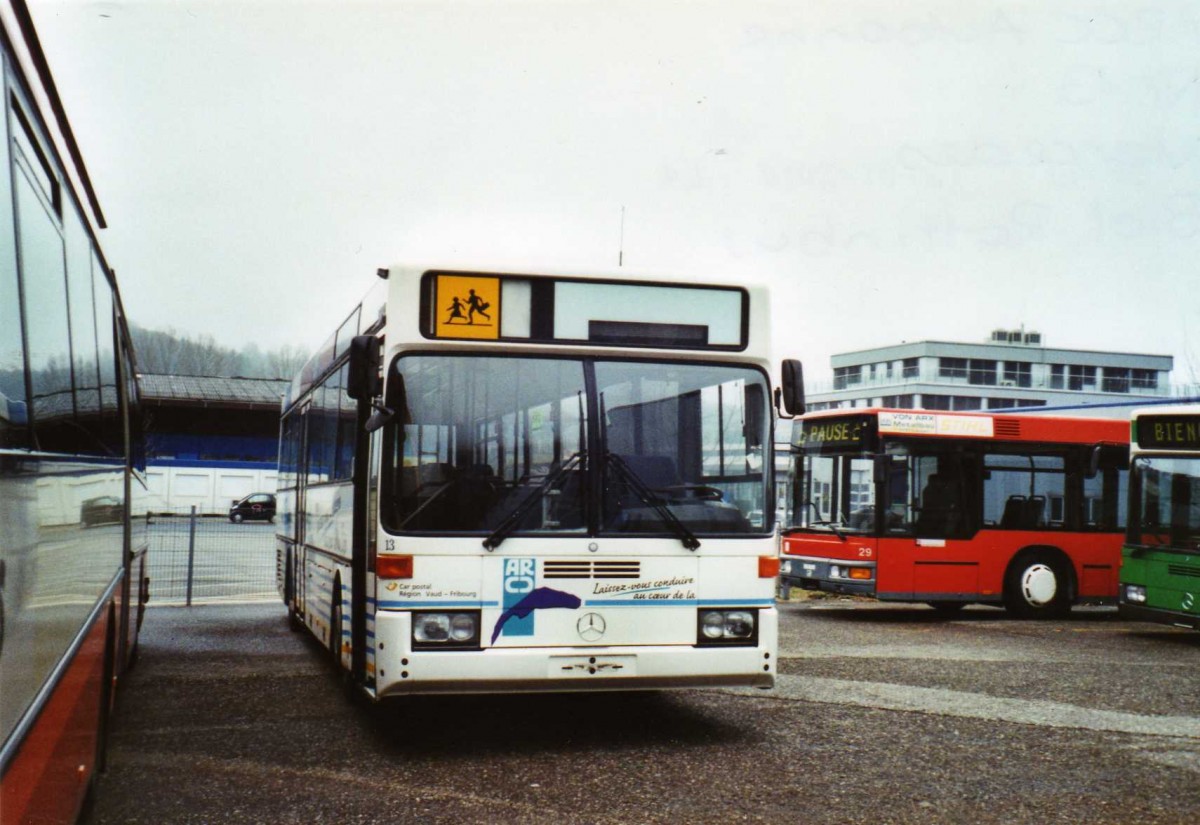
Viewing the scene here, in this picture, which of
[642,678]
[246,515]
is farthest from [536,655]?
[246,515]

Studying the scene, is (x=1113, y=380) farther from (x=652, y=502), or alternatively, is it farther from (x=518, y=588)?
(x=518, y=588)

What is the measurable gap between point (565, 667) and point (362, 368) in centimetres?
209

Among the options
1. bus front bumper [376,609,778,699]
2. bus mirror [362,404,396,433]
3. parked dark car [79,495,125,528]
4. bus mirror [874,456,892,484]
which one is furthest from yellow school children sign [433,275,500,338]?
bus mirror [874,456,892,484]

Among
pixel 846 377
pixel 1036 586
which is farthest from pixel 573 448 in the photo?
pixel 846 377

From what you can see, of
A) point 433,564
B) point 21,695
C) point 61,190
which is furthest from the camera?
point 433,564

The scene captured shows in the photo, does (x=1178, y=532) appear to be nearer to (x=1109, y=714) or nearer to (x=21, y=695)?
(x=1109, y=714)

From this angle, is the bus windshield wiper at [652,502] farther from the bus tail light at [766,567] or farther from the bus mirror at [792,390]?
the bus mirror at [792,390]

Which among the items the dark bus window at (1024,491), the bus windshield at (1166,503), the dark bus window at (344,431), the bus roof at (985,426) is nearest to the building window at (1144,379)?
the bus roof at (985,426)

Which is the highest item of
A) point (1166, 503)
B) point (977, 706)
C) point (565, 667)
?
point (1166, 503)

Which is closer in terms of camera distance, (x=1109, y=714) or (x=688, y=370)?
(x=688, y=370)

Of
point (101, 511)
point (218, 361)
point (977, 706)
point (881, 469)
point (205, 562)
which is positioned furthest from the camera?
point (218, 361)

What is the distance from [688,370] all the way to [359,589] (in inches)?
96.9

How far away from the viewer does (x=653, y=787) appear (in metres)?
6.58

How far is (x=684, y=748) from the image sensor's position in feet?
25.1
